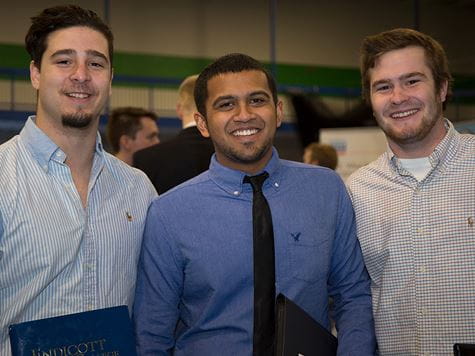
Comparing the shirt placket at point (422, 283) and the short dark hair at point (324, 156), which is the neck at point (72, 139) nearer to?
the shirt placket at point (422, 283)

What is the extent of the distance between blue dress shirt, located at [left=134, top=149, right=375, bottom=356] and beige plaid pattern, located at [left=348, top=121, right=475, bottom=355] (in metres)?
0.09

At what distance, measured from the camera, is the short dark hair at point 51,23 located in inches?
93.4

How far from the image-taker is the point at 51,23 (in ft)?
7.77

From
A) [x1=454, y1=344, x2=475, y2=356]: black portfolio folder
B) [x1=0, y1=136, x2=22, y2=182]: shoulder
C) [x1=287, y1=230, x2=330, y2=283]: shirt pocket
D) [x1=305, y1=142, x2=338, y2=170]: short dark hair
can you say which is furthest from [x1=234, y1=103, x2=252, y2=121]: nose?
[x1=305, y1=142, x2=338, y2=170]: short dark hair

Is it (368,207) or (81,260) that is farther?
(368,207)

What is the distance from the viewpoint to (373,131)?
8430 millimetres

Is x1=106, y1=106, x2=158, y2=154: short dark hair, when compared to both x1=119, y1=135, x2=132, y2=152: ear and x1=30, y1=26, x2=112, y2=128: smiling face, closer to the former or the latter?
x1=119, y1=135, x2=132, y2=152: ear

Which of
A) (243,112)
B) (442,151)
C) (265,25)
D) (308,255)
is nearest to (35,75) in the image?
(243,112)

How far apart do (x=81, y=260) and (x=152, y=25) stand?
10.6m

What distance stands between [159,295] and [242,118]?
70cm

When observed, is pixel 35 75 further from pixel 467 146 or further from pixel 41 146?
pixel 467 146

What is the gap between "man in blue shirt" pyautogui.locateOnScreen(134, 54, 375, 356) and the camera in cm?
231

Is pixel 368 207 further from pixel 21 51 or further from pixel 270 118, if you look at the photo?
pixel 21 51

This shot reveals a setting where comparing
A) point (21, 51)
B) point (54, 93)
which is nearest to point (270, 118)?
point (54, 93)
